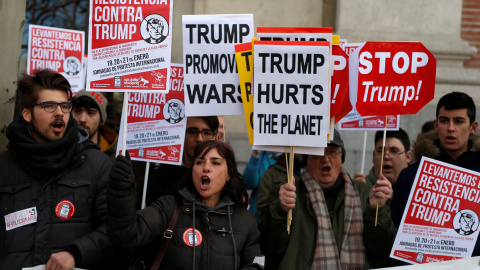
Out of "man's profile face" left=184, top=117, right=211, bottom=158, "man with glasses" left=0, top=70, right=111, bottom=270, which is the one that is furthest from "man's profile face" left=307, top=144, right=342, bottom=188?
"man with glasses" left=0, top=70, right=111, bottom=270

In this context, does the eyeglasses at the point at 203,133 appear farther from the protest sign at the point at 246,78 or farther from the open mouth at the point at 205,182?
the open mouth at the point at 205,182

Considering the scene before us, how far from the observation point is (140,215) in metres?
3.76

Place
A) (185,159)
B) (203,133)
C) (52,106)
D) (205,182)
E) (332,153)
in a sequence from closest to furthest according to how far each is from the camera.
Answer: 1. (52,106)
2. (205,182)
3. (332,153)
4. (203,133)
5. (185,159)

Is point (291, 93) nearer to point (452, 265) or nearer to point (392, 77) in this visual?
point (392, 77)

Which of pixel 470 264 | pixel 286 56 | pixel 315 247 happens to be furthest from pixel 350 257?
pixel 286 56

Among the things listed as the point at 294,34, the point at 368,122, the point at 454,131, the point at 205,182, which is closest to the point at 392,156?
the point at 368,122

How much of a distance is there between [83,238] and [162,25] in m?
1.43

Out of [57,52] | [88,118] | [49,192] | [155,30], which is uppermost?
[57,52]

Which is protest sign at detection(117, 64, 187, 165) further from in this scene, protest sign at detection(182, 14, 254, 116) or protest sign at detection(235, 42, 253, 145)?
protest sign at detection(235, 42, 253, 145)

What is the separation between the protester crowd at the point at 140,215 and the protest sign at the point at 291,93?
0.33m

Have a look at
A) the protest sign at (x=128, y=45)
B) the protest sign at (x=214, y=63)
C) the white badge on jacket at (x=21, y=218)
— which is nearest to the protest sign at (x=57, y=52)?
the protest sign at (x=214, y=63)

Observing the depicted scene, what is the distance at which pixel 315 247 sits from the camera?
4449 millimetres

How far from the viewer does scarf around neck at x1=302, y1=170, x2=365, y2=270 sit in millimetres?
4414

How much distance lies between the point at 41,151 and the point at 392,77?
7.79 ft
